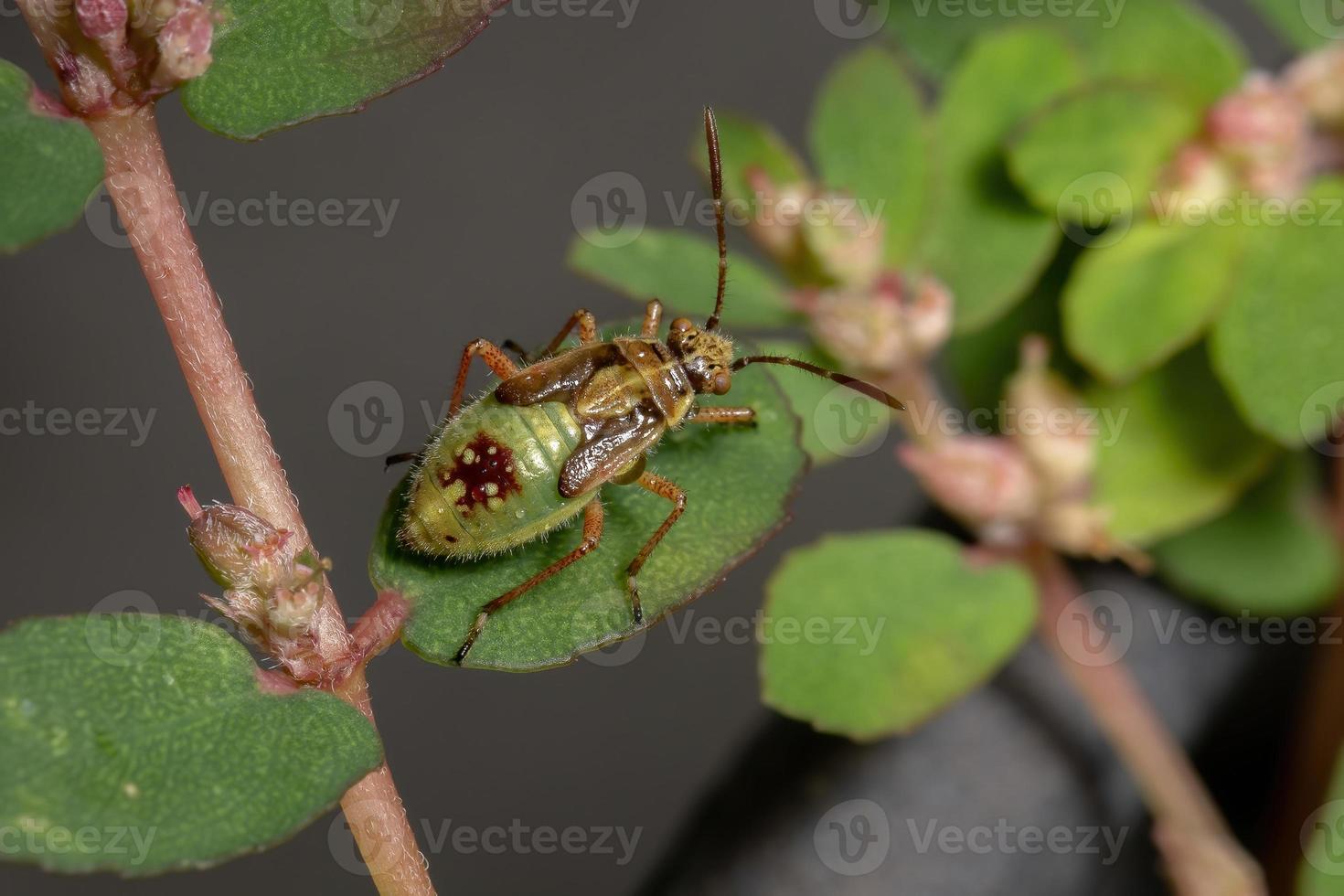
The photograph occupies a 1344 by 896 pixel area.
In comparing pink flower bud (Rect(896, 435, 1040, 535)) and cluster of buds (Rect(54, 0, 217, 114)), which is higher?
cluster of buds (Rect(54, 0, 217, 114))

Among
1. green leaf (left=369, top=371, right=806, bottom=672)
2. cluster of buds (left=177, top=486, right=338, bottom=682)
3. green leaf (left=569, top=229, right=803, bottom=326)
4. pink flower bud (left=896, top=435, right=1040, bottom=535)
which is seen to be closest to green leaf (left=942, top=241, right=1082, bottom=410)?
pink flower bud (left=896, top=435, right=1040, bottom=535)

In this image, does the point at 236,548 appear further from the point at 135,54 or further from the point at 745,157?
the point at 745,157

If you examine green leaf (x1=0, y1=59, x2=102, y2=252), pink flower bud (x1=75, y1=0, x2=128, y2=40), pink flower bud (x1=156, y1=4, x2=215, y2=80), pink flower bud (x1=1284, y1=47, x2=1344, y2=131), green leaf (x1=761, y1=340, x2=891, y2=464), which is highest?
pink flower bud (x1=75, y1=0, x2=128, y2=40)

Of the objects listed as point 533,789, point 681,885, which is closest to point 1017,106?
point 681,885

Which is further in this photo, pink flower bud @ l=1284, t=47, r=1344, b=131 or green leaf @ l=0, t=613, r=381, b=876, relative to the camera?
pink flower bud @ l=1284, t=47, r=1344, b=131

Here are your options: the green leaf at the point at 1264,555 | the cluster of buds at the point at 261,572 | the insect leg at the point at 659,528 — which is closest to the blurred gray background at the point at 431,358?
the green leaf at the point at 1264,555

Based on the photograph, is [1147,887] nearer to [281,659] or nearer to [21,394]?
[281,659]

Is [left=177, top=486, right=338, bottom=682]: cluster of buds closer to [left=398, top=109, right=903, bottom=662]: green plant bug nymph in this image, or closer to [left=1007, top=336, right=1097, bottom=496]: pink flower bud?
[left=398, top=109, right=903, bottom=662]: green plant bug nymph
